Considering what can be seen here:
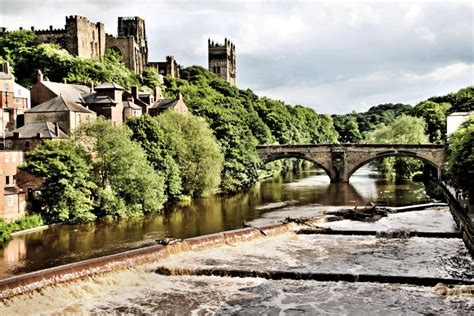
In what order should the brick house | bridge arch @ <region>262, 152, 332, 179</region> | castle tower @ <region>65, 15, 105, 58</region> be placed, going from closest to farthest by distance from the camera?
the brick house
bridge arch @ <region>262, 152, 332, 179</region>
castle tower @ <region>65, 15, 105, 58</region>

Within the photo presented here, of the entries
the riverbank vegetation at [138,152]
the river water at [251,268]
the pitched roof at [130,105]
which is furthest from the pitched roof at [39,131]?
the pitched roof at [130,105]

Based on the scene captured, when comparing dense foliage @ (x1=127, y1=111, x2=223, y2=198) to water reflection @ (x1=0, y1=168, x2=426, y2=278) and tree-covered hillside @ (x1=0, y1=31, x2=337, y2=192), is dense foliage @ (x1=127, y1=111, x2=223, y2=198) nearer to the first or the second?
water reflection @ (x1=0, y1=168, x2=426, y2=278)

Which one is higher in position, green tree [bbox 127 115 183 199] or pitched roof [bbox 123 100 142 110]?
pitched roof [bbox 123 100 142 110]

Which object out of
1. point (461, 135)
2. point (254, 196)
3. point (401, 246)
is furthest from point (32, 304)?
point (254, 196)

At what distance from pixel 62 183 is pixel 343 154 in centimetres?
4192

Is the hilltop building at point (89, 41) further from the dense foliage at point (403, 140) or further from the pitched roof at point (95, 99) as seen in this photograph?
the dense foliage at point (403, 140)

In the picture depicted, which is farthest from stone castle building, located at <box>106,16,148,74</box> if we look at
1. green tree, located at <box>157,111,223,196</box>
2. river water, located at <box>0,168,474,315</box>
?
river water, located at <box>0,168,474,315</box>

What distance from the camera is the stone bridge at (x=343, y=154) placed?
7088 cm

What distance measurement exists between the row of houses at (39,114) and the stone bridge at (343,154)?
46.8ft

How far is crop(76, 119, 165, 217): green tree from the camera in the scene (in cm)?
4622

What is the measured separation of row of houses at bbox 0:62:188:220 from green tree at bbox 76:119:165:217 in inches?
105

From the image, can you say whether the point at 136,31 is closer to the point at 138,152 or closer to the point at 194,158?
the point at 194,158

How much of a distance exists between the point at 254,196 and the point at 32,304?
40701 millimetres

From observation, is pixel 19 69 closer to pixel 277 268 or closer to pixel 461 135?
pixel 461 135
